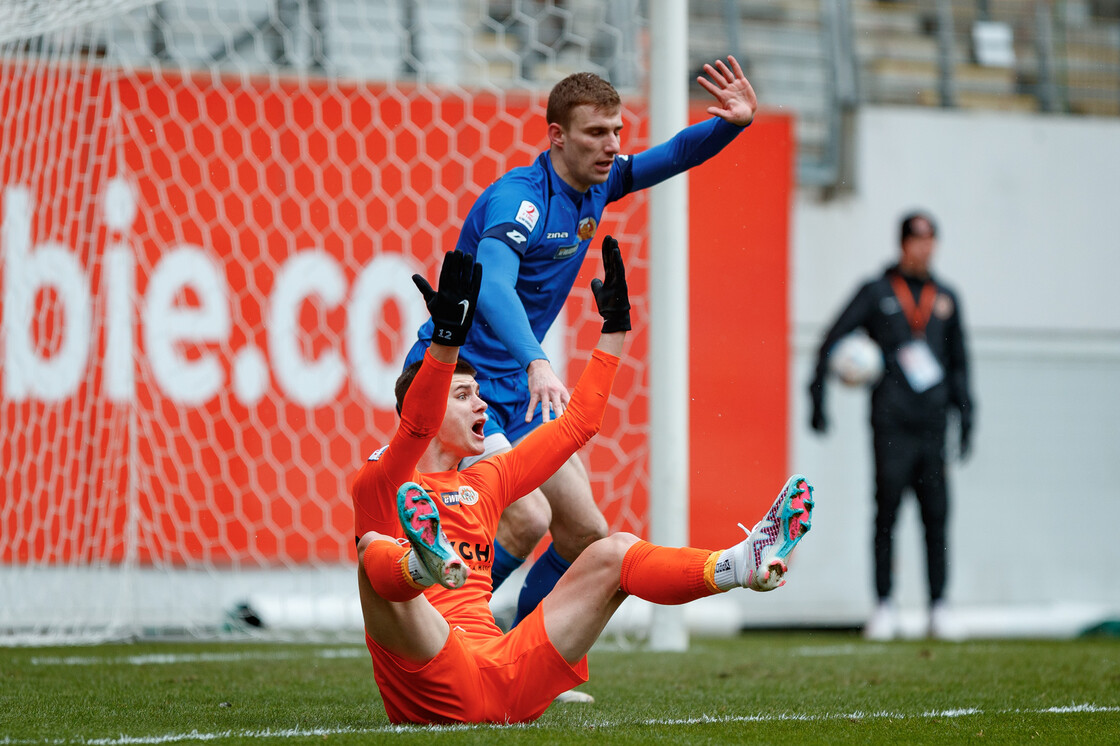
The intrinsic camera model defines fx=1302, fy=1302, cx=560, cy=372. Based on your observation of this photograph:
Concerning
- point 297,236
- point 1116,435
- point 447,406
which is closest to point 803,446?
point 1116,435

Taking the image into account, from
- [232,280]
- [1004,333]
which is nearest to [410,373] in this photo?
[232,280]

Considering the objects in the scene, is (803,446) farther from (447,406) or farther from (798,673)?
(447,406)

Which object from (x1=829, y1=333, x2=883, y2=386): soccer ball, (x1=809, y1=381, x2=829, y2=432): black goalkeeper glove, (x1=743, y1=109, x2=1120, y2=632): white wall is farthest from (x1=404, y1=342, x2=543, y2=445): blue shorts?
(x1=743, y1=109, x2=1120, y2=632): white wall

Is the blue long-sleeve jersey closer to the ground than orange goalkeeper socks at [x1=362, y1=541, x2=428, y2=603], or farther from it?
farther from it

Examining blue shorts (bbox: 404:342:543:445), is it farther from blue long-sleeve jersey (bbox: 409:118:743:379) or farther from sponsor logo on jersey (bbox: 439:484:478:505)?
sponsor logo on jersey (bbox: 439:484:478:505)

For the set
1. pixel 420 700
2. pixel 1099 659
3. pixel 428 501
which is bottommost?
pixel 1099 659

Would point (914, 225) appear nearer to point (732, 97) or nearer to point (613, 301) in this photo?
point (732, 97)

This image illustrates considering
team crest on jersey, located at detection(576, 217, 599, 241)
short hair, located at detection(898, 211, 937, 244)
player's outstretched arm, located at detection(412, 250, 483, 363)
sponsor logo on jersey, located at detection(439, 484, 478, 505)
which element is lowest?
sponsor logo on jersey, located at detection(439, 484, 478, 505)

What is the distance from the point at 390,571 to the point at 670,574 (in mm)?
645

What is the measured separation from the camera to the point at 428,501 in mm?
2686

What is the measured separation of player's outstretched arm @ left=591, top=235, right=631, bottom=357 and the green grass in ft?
3.12

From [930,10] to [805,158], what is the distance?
220cm

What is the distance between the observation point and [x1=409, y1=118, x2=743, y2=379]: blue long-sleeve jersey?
3.54 meters

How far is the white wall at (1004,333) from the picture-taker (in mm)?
8461
